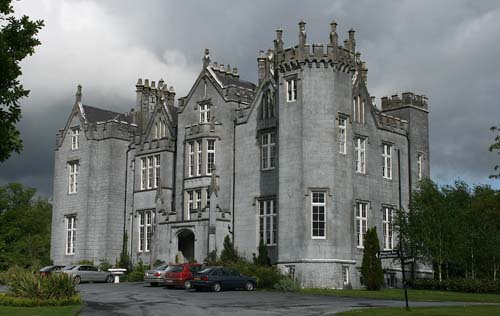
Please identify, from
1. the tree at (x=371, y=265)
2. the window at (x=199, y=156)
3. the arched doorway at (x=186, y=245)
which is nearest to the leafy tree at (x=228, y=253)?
the arched doorway at (x=186, y=245)

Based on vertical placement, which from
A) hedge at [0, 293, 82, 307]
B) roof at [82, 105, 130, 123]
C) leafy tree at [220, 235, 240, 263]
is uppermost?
roof at [82, 105, 130, 123]

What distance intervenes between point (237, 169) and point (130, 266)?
37.5ft

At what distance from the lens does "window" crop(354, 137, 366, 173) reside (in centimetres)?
4566

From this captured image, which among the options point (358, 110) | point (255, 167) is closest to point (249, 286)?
point (255, 167)

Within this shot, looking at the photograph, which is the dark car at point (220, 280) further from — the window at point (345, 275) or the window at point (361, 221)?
the window at point (361, 221)

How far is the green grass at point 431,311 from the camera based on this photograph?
23766mm

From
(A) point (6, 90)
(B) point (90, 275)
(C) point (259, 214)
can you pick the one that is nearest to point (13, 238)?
(B) point (90, 275)

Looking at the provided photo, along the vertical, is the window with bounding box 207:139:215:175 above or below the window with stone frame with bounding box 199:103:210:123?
below

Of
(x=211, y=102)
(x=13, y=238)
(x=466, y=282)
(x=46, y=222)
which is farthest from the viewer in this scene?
(x=46, y=222)

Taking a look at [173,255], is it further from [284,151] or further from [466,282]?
[466,282]

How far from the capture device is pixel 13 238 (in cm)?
8106

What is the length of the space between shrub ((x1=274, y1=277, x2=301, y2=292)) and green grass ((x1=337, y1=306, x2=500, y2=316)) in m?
11.9

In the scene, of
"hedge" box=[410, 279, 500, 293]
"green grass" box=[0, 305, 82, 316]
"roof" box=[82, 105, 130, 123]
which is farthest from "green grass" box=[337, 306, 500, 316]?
"roof" box=[82, 105, 130, 123]

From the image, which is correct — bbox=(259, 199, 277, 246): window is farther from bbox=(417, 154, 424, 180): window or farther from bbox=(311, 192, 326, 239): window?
bbox=(417, 154, 424, 180): window
